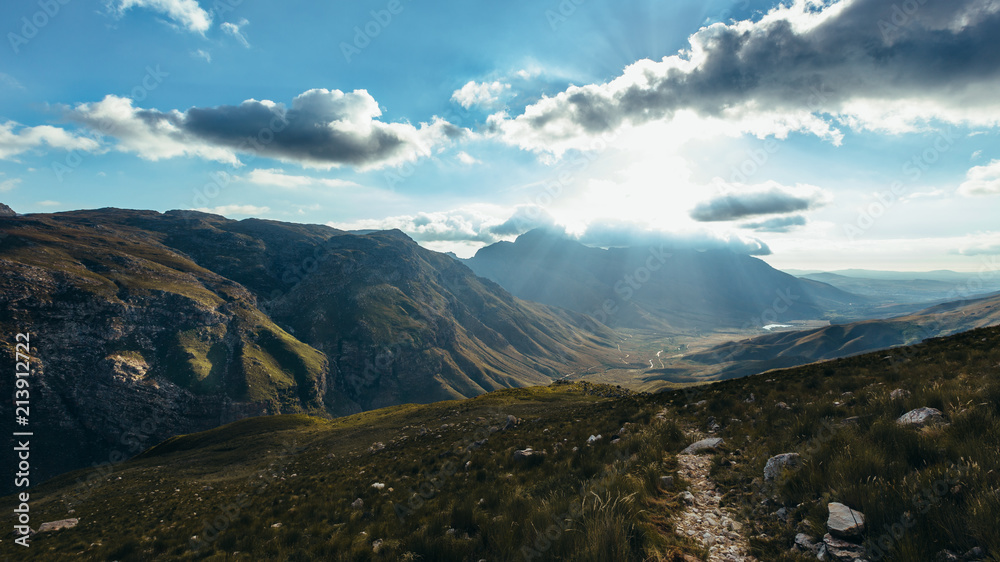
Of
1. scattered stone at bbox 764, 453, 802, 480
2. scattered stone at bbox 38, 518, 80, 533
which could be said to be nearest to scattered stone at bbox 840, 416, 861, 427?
scattered stone at bbox 764, 453, 802, 480

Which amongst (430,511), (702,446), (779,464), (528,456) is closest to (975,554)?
(779,464)

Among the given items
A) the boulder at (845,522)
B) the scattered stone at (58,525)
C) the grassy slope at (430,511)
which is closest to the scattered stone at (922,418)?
the boulder at (845,522)

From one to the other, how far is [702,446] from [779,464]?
4107mm

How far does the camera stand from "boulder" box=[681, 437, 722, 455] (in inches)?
461

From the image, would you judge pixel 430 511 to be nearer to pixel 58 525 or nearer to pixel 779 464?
pixel 779 464

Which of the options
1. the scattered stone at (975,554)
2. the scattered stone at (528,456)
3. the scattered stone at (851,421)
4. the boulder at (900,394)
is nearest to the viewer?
the scattered stone at (975,554)

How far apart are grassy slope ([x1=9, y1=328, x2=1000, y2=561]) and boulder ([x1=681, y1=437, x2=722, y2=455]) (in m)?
0.45

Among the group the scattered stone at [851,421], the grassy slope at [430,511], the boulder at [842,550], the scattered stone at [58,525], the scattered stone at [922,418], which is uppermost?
the scattered stone at [922,418]

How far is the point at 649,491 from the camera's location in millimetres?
8570

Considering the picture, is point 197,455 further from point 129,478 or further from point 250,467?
point 250,467

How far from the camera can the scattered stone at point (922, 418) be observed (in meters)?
7.83

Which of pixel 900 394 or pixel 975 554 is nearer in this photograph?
pixel 975 554

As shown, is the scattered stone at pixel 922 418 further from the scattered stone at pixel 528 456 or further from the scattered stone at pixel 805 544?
the scattered stone at pixel 528 456

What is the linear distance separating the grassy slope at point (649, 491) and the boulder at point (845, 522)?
5.7 inches
